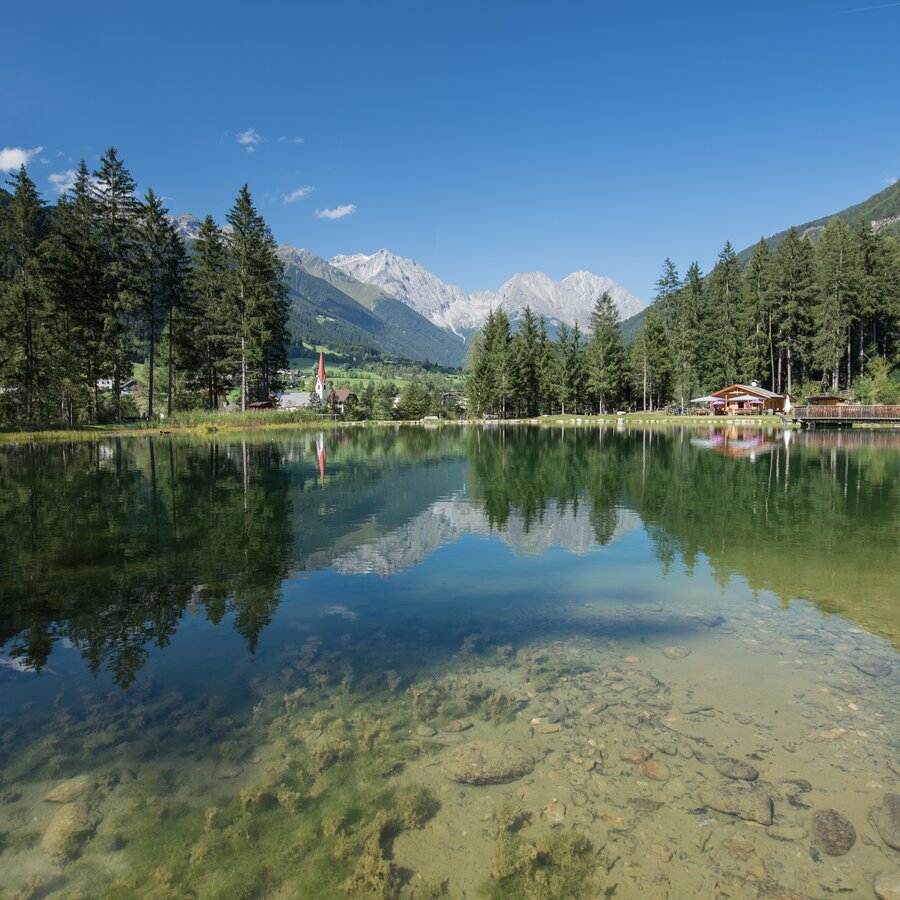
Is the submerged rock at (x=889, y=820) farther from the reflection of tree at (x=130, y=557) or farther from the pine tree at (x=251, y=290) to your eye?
the pine tree at (x=251, y=290)

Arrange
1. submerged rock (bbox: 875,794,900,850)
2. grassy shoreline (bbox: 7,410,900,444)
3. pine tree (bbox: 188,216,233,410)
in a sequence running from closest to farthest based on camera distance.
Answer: submerged rock (bbox: 875,794,900,850) < grassy shoreline (bbox: 7,410,900,444) < pine tree (bbox: 188,216,233,410)

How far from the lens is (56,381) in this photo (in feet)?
155

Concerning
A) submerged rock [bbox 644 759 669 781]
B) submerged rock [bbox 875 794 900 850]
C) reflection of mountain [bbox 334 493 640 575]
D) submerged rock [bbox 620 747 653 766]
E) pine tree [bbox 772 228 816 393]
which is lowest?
submerged rock [bbox 875 794 900 850]

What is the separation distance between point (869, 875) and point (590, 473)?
23080 millimetres

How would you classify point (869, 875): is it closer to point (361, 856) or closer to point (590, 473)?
point (361, 856)

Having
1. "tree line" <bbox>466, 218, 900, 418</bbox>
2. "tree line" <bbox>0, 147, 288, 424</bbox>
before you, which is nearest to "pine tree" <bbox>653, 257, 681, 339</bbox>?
"tree line" <bbox>466, 218, 900, 418</bbox>

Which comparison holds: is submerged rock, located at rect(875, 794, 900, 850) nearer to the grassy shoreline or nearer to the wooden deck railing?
the grassy shoreline

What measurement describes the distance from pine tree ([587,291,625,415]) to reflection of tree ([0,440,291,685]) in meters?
73.1

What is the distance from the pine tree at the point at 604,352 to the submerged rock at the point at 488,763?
87913mm

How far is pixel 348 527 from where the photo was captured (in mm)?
15266

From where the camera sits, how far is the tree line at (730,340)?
74438 mm

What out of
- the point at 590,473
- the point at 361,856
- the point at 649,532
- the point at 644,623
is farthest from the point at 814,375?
the point at 361,856

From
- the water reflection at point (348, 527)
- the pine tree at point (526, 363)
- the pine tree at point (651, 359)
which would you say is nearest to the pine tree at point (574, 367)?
the pine tree at point (526, 363)

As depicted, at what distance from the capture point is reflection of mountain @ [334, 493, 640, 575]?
39.7 ft
